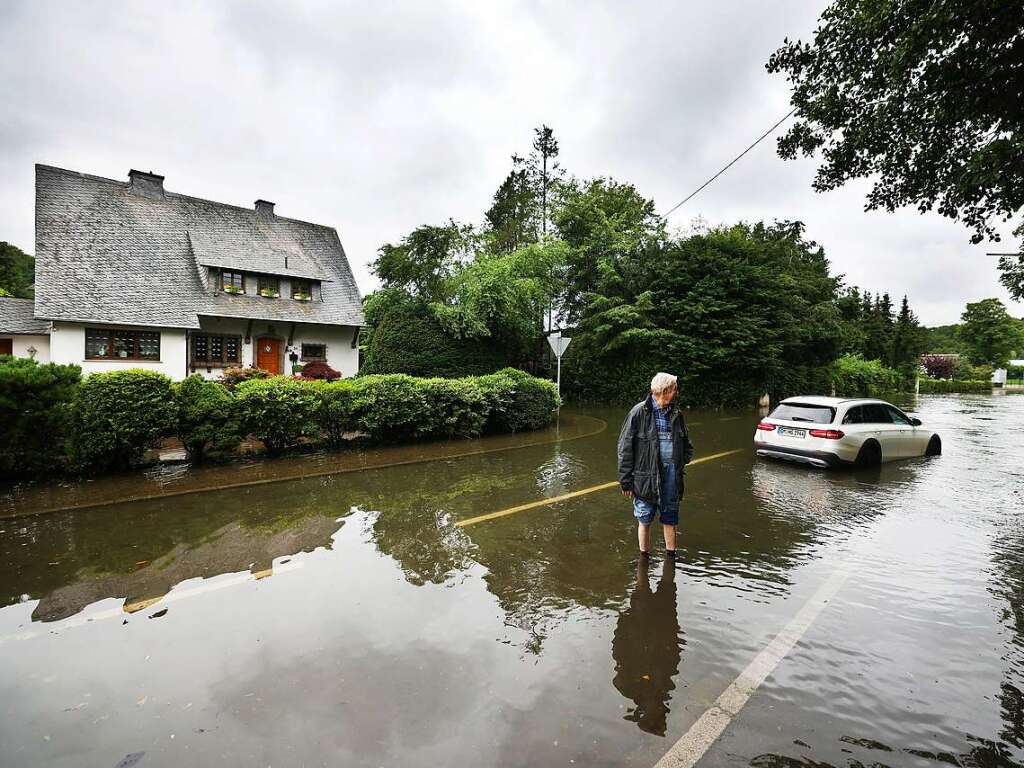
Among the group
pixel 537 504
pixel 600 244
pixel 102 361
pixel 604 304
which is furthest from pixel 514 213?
pixel 537 504

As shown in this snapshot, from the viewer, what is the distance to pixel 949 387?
4897 centimetres

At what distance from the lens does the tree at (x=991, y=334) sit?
2916 inches

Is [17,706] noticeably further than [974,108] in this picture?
No

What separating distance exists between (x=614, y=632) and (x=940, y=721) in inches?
71.9

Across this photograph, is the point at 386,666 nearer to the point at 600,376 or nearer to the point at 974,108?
the point at 974,108

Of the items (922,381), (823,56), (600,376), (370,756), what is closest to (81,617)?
(370,756)

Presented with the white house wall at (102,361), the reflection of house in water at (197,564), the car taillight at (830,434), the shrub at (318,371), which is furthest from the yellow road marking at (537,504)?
the shrub at (318,371)

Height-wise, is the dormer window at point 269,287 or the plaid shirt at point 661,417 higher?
the dormer window at point 269,287

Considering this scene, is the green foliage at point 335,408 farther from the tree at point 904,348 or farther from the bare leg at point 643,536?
the tree at point 904,348

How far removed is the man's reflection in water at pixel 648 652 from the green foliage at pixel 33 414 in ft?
27.1

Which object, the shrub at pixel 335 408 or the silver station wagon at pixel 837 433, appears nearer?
the silver station wagon at pixel 837 433

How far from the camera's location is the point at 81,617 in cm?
363

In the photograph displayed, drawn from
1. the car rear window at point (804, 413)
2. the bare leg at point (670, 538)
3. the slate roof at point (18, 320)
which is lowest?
the bare leg at point (670, 538)

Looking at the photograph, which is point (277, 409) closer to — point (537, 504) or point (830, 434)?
point (537, 504)
